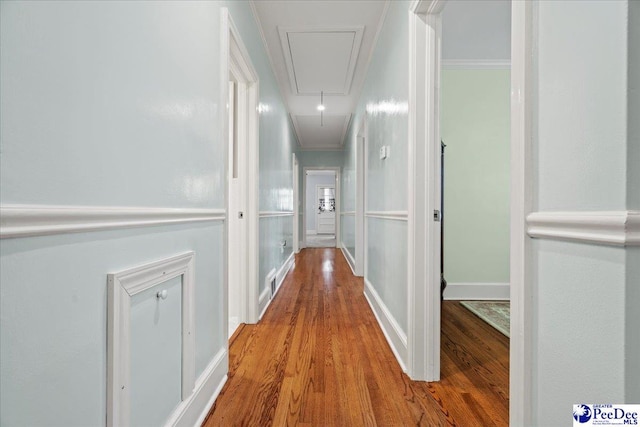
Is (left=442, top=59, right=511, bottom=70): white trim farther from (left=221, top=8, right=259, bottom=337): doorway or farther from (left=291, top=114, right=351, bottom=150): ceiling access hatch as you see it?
(left=291, top=114, right=351, bottom=150): ceiling access hatch

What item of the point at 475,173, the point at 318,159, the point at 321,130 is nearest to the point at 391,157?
the point at 475,173

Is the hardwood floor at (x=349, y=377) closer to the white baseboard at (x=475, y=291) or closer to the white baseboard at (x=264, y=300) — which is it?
the white baseboard at (x=264, y=300)

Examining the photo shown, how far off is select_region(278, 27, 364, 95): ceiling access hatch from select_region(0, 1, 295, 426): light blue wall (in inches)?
68.0

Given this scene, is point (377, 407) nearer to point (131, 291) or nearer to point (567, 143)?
point (131, 291)

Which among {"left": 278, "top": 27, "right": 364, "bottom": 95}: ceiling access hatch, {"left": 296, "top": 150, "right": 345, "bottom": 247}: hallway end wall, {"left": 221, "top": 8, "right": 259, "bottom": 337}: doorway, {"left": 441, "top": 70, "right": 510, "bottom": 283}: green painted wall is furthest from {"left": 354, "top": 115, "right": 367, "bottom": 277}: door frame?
{"left": 296, "top": 150, "right": 345, "bottom": 247}: hallway end wall

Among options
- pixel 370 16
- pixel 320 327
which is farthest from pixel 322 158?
pixel 320 327

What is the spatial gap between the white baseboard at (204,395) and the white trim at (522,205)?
1.06 metres

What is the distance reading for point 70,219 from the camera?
63 centimetres

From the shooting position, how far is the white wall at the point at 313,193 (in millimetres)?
12031

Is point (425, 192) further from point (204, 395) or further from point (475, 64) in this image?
point (475, 64)

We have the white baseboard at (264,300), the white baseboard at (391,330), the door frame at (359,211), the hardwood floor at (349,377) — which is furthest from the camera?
the door frame at (359,211)

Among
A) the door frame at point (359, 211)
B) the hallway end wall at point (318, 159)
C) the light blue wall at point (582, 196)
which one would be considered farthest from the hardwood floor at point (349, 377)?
the hallway end wall at point (318, 159)

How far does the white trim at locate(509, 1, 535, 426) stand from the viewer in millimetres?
739

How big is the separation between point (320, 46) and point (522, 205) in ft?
8.62
